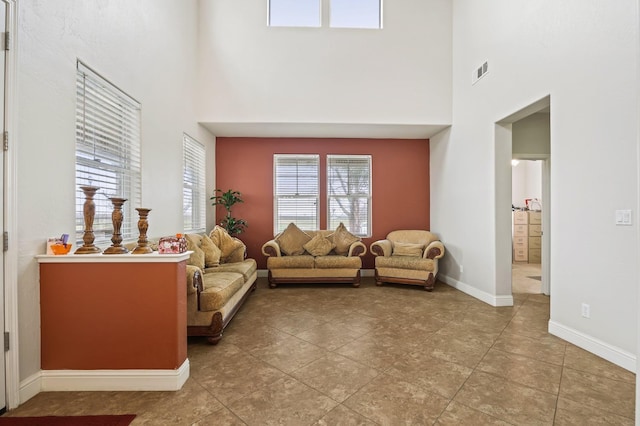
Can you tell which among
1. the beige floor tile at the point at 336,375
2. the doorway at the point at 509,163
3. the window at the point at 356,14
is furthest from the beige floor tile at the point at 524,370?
the window at the point at 356,14

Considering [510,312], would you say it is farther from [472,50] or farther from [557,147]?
[472,50]

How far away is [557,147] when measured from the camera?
2.89m

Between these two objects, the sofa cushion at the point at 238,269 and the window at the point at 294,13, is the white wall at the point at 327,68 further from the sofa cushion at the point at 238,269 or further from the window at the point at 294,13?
the sofa cushion at the point at 238,269

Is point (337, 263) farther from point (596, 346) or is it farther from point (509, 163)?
point (596, 346)

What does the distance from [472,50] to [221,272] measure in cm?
469

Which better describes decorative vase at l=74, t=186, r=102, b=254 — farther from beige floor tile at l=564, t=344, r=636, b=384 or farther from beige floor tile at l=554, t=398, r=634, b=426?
beige floor tile at l=564, t=344, r=636, b=384

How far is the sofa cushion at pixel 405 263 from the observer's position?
4578mm

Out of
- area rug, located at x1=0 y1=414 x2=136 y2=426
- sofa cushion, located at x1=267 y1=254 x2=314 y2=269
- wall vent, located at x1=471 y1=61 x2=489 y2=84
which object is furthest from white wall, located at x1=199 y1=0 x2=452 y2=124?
area rug, located at x1=0 y1=414 x2=136 y2=426

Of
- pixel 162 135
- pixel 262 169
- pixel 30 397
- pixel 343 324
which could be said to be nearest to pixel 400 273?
pixel 343 324

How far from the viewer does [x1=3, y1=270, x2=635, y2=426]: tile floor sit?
5.72 ft

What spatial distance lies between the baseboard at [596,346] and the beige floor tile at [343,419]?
2.15m

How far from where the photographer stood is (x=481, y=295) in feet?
13.4

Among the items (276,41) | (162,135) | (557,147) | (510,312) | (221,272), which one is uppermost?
(276,41)

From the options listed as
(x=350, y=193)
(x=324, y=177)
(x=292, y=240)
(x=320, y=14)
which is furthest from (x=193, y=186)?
(x=320, y=14)
